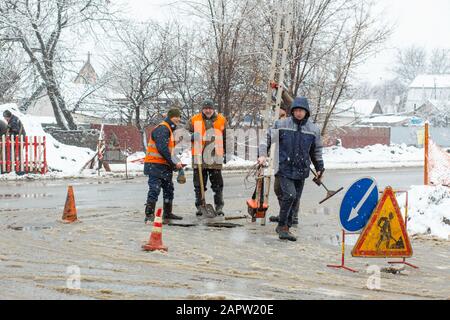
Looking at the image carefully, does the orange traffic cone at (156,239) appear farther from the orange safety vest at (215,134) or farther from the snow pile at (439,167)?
the snow pile at (439,167)

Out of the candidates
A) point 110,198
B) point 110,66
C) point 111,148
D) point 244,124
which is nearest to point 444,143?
point 244,124

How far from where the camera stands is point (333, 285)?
705cm

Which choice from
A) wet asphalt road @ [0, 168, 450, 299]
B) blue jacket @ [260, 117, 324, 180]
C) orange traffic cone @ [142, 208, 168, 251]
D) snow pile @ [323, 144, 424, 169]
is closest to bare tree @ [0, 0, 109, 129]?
snow pile @ [323, 144, 424, 169]

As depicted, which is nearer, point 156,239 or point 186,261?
point 186,261

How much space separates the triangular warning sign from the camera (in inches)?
311

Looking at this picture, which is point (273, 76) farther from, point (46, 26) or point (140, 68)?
point (140, 68)

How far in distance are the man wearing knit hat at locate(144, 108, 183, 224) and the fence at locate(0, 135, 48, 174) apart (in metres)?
10.8

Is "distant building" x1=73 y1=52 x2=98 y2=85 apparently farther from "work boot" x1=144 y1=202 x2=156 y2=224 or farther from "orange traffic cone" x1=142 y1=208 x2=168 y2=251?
"orange traffic cone" x1=142 y1=208 x2=168 y2=251

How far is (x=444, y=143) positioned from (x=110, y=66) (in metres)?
32.6

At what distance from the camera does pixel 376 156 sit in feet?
141

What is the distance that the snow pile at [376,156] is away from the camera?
123 feet

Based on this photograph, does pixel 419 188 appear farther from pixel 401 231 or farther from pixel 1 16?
pixel 1 16

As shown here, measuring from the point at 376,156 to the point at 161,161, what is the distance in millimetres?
33459

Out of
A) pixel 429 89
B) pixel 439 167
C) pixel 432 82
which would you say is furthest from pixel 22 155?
pixel 432 82
